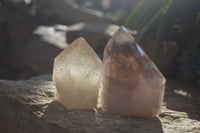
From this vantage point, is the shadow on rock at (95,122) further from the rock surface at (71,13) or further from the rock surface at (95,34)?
the rock surface at (71,13)

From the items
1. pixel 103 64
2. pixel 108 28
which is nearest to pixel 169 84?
pixel 108 28

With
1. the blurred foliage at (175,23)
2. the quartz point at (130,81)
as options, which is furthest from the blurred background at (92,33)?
the quartz point at (130,81)

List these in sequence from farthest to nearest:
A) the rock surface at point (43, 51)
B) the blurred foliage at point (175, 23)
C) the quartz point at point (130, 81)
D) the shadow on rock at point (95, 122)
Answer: the rock surface at point (43, 51)
the blurred foliage at point (175, 23)
the quartz point at point (130, 81)
the shadow on rock at point (95, 122)

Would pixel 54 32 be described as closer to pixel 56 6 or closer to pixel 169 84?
pixel 56 6

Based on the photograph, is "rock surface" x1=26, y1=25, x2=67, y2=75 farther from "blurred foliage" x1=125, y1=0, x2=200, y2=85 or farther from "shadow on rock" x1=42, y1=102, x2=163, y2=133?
"shadow on rock" x1=42, y1=102, x2=163, y2=133

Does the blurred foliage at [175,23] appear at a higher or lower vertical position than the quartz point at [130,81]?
higher

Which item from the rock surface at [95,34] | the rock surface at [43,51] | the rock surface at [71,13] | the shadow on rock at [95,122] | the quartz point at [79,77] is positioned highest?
the rock surface at [71,13]

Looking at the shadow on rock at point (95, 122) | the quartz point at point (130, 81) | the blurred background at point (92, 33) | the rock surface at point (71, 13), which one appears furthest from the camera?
the rock surface at point (71, 13)
